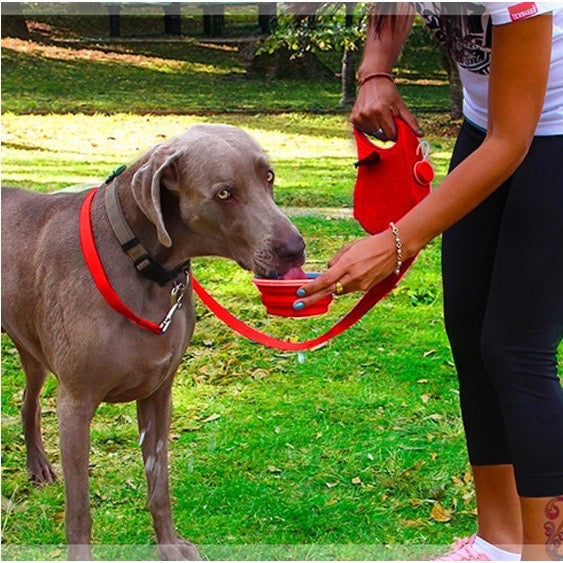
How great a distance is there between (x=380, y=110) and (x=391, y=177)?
18cm

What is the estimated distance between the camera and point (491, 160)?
2467mm

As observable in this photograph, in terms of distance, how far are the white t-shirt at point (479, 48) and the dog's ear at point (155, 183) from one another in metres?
0.78

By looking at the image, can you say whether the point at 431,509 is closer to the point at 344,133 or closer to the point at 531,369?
the point at 531,369

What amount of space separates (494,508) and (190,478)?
1.24 meters

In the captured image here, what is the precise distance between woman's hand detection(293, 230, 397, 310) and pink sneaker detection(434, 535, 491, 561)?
1194 mm

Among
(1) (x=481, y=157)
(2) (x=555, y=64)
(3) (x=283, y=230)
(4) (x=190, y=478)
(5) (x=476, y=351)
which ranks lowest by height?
(4) (x=190, y=478)

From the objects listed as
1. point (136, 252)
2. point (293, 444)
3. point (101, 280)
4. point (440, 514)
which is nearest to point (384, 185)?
point (136, 252)

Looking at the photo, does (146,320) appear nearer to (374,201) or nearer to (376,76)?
(374,201)

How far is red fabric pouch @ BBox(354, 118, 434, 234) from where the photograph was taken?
2881 millimetres

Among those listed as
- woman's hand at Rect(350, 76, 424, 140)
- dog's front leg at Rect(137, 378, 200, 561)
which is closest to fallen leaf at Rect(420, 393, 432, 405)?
dog's front leg at Rect(137, 378, 200, 561)

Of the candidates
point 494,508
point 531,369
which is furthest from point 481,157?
point 494,508

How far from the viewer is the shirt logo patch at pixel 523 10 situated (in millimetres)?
2305

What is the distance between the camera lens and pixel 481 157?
247cm

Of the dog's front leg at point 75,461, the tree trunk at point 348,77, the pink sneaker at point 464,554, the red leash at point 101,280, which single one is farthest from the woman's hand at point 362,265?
the tree trunk at point 348,77
